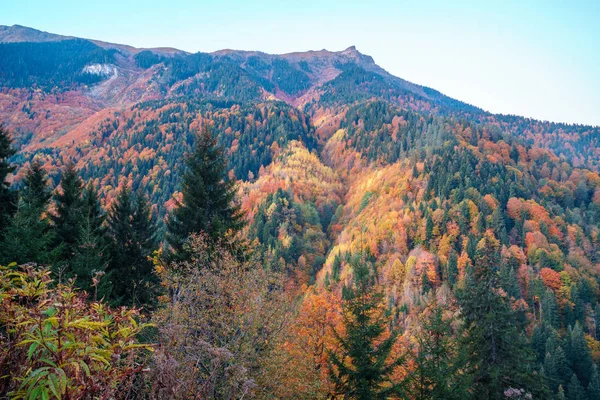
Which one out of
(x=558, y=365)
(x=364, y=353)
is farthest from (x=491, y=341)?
(x=558, y=365)

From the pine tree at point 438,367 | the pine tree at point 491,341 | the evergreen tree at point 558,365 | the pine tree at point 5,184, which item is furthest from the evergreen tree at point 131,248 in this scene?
the evergreen tree at point 558,365

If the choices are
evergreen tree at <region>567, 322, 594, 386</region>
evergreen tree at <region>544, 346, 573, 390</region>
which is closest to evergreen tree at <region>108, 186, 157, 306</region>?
evergreen tree at <region>544, 346, 573, 390</region>

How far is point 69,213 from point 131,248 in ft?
16.4

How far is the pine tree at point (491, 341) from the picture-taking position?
874 inches

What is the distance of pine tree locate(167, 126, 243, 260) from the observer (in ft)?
78.7

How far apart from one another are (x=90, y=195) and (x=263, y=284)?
18.1 meters

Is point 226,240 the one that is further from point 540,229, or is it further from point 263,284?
point 540,229

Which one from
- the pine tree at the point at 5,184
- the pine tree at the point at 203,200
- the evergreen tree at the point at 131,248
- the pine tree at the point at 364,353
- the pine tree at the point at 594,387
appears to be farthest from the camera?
the pine tree at the point at 594,387

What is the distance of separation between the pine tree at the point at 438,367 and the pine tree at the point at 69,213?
2032 centimetres

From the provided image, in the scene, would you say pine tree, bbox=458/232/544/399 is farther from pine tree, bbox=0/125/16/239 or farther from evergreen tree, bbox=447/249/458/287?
evergreen tree, bbox=447/249/458/287

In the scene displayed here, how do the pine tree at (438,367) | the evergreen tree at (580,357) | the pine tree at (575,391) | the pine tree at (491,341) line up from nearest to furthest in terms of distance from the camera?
1. the pine tree at (438,367)
2. the pine tree at (491,341)
3. the pine tree at (575,391)
4. the evergreen tree at (580,357)

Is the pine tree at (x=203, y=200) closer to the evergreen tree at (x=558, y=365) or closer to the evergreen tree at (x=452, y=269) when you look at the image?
the evergreen tree at (x=558, y=365)

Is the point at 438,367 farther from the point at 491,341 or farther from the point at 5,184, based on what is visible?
the point at 5,184

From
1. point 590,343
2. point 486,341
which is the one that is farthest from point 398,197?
point 486,341
